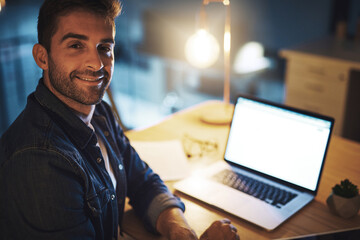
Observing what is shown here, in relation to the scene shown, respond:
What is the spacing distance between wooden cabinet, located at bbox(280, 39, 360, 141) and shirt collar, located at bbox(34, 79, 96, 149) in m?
2.27

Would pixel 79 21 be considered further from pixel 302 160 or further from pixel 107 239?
pixel 302 160

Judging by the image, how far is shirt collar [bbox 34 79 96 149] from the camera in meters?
1.15

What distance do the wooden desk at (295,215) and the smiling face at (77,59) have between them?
0.44 metres

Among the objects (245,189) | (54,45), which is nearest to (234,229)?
(245,189)

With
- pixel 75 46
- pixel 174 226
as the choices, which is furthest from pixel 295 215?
pixel 75 46

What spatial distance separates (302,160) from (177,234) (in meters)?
0.51

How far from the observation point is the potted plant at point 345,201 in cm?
127

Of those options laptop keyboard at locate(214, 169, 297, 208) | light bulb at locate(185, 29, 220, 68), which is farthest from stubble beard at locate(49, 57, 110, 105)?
light bulb at locate(185, 29, 220, 68)

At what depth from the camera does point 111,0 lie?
1.20 meters

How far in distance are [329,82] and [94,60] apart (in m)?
2.31

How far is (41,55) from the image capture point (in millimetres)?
1164

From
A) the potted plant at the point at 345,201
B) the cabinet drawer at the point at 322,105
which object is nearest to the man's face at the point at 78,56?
the potted plant at the point at 345,201

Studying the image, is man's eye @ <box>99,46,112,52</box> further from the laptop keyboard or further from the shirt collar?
the laptop keyboard

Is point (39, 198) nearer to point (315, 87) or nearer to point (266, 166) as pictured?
point (266, 166)
